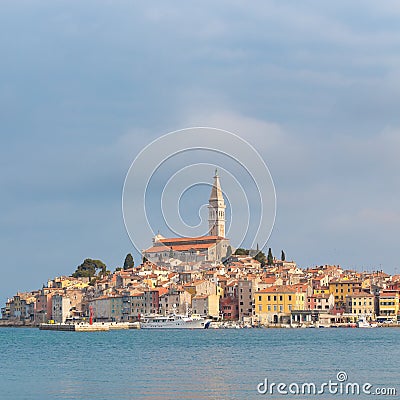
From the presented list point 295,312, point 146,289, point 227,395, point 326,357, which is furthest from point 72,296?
point 227,395

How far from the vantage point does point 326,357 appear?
105 ft

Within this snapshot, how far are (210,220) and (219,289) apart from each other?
3502 centimetres

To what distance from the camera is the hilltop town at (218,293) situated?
7250 cm

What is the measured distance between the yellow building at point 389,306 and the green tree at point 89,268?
34871mm

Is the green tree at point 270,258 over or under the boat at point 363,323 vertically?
over

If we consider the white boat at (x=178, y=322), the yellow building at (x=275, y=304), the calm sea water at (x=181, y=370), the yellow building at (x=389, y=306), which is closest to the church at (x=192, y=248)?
the yellow building at (x=275, y=304)

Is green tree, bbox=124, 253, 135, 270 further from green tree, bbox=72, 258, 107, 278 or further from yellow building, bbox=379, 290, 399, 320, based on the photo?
yellow building, bbox=379, 290, 399, 320

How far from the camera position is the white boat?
6931cm

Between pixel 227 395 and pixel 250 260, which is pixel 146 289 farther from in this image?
pixel 227 395

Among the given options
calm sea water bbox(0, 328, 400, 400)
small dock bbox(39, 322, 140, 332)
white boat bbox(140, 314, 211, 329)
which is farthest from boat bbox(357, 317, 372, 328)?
calm sea water bbox(0, 328, 400, 400)

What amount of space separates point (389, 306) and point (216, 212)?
39.4 m

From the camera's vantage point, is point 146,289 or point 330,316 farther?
point 146,289

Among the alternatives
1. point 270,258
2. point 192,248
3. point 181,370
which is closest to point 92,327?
point 270,258

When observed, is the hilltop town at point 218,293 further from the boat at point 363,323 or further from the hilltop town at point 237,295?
the boat at point 363,323
